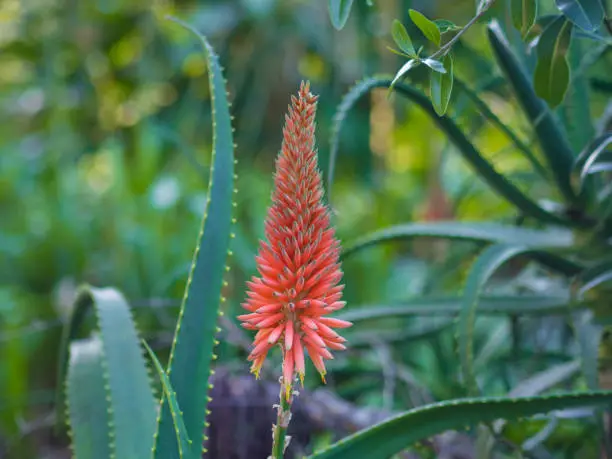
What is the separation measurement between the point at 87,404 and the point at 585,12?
0.50 m

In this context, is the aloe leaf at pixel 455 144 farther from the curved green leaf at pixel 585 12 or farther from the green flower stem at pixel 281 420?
the green flower stem at pixel 281 420

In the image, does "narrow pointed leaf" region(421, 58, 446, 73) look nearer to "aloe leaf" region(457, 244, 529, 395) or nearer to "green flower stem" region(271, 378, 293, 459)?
"green flower stem" region(271, 378, 293, 459)

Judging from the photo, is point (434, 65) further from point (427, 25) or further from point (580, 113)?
point (580, 113)

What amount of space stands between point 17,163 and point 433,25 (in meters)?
1.76

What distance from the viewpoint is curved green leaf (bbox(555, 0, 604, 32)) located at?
1.40 feet

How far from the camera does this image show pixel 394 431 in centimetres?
45

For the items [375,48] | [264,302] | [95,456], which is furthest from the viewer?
[375,48]

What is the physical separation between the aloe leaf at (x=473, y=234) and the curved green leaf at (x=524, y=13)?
288 mm

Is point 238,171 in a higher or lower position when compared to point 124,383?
higher

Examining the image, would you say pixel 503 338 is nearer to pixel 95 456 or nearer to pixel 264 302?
pixel 95 456

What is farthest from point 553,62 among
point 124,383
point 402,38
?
point 124,383

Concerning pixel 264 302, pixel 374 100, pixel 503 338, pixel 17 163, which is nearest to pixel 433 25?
pixel 264 302

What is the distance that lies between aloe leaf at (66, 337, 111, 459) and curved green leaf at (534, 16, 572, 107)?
0.42 metres

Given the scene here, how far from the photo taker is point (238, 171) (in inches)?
46.2
